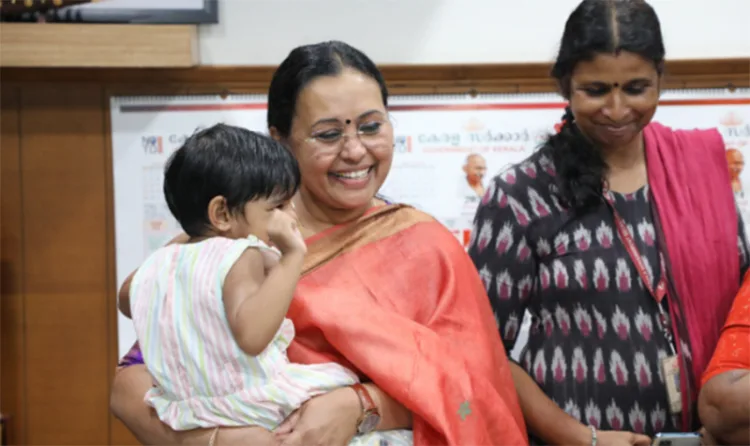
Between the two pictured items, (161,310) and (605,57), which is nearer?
(161,310)

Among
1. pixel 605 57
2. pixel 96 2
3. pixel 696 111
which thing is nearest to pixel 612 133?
pixel 605 57

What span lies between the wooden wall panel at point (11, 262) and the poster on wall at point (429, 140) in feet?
1.10

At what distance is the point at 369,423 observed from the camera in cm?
158

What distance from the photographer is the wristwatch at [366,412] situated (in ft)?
5.12

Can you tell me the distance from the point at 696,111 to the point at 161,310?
2060mm

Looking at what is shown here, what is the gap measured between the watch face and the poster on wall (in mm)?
1373

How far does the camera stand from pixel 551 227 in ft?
6.04

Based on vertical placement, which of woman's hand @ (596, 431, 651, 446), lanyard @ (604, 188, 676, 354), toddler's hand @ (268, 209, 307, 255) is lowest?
woman's hand @ (596, 431, 651, 446)

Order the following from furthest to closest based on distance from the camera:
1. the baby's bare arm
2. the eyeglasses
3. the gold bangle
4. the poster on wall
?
the poster on wall < the eyeglasses < the gold bangle < the baby's bare arm

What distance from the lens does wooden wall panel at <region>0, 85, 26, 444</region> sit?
2.94 m

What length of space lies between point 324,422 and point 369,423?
0.38 feet

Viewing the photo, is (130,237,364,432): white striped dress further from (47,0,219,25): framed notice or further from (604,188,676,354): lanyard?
(47,0,219,25): framed notice

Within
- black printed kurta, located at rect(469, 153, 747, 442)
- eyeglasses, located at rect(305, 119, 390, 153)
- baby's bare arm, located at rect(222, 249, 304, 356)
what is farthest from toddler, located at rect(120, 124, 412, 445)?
black printed kurta, located at rect(469, 153, 747, 442)

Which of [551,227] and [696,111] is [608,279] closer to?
[551,227]
